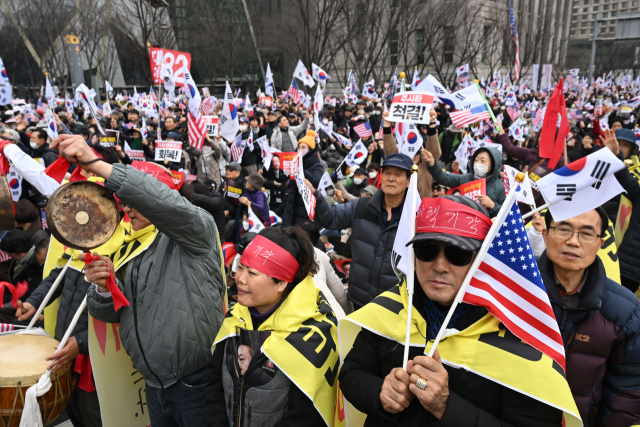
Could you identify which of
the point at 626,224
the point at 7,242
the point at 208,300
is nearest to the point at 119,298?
the point at 208,300

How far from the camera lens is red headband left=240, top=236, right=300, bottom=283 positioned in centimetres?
243

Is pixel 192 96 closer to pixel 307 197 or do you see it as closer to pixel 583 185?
pixel 307 197

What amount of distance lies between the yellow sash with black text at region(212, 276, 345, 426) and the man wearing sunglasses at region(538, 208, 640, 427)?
1181 millimetres

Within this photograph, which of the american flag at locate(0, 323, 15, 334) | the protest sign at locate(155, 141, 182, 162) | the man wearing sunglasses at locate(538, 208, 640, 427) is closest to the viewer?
the man wearing sunglasses at locate(538, 208, 640, 427)

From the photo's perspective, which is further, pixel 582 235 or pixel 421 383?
pixel 582 235

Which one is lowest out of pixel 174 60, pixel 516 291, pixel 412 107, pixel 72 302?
pixel 72 302

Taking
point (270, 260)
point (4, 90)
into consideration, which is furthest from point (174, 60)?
point (270, 260)

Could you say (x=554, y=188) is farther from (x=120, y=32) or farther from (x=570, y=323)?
(x=120, y=32)

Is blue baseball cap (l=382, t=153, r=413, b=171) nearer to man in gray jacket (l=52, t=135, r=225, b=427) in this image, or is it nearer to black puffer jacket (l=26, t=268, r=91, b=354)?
man in gray jacket (l=52, t=135, r=225, b=427)

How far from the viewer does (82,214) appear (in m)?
2.22

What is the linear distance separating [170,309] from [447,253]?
1.64 m

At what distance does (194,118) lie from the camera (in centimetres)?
823

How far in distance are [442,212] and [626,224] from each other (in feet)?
12.9

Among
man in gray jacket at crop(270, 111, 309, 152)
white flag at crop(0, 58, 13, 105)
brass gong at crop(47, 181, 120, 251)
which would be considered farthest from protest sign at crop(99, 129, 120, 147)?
brass gong at crop(47, 181, 120, 251)
